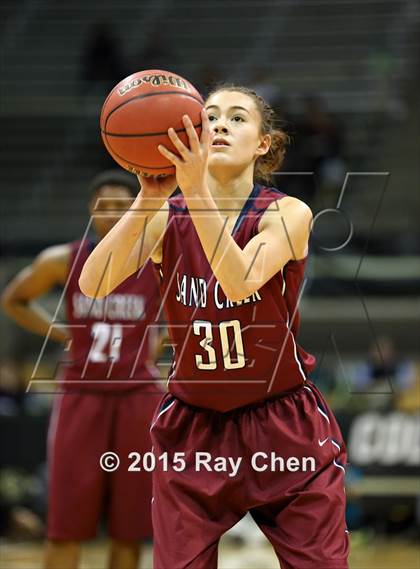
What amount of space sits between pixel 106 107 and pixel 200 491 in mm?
1186

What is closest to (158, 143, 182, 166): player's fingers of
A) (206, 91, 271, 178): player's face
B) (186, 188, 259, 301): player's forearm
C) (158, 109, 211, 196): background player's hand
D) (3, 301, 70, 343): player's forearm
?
(158, 109, 211, 196): background player's hand

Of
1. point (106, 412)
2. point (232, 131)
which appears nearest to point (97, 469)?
point (106, 412)

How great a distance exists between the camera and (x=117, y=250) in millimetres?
3049

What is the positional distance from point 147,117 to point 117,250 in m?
0.39

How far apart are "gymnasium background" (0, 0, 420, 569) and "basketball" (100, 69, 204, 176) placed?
420 cm

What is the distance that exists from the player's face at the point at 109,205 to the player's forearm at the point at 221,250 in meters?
2.10

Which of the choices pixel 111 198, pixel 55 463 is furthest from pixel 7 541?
pixel 111 198

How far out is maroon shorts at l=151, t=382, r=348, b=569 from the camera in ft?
10.1

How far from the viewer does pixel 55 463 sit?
490 cm

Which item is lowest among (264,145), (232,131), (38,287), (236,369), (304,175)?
(304,175)

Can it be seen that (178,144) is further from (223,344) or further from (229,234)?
(223,344)

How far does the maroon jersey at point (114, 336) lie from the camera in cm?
497

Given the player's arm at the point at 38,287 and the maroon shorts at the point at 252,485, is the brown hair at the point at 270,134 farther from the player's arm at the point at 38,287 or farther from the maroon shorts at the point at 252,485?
the player's arm at the point at 38,287

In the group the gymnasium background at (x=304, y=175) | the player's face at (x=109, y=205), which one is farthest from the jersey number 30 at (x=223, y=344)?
the gymnasium background at (x=304, y=175)
